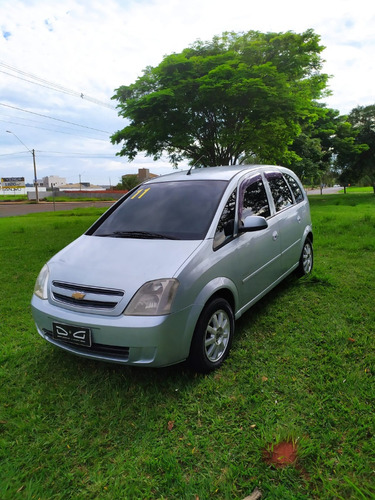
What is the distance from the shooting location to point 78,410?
7.98 ft

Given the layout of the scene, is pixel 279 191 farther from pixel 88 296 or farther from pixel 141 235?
pixel 88 296

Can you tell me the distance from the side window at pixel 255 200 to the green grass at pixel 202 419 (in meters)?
1.21

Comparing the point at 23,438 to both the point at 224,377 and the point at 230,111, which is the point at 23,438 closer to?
the point at 224,377

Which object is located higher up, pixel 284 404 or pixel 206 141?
pixel 206 141

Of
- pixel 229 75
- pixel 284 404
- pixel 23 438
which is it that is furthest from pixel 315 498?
pixel 229 75

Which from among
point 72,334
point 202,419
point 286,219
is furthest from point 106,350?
point 286,219

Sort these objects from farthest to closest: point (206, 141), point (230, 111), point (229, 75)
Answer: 1. point (206, 141)
2. point (230, 111)
3. point (229, 75)

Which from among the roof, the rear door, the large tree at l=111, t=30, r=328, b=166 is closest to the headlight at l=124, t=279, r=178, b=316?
the roof

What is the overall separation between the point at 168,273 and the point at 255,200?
166 centimetres

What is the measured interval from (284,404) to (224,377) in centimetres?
53

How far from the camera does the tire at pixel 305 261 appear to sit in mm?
4923

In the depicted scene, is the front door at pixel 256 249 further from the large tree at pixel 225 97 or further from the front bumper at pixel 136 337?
the large tree at pixel 225 97

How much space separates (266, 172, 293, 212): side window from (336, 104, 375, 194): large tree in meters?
29.5

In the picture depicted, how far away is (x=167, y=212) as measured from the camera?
130 inches
